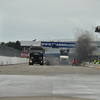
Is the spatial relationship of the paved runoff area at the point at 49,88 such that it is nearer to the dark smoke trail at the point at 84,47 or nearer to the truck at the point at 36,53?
the truck at the point at 36,53

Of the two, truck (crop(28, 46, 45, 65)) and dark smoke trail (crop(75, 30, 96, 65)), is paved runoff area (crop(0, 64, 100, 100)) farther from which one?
dark smoke trail (crop(75, 30, 96, 65))

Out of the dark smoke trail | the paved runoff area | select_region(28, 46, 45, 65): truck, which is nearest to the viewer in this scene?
the paved runoff area

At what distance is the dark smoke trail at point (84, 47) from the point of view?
5403cm

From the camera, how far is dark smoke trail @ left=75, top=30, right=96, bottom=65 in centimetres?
5403

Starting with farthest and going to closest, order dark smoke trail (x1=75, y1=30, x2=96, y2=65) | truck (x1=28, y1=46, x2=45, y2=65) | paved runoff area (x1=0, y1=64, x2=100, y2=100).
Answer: dark smoke trail (x1=75, y1=30, x2=96, y2=65)
truck (x1=28, y1=46, x2=45, y2=65)
paved runoff area (x1=0, y1=64, x2=100, y2=100)

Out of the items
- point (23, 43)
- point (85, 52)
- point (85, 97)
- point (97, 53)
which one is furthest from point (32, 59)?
point (97, 53)

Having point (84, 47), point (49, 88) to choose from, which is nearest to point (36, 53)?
point (84, 47)

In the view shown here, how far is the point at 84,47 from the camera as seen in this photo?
181 ft

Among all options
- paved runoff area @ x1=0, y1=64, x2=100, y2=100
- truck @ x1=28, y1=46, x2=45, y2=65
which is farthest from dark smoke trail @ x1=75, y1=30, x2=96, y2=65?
paved runoff area @ x1=0, y1=64, x2=100, y2=100

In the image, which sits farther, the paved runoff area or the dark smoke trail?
the dark smoke trail

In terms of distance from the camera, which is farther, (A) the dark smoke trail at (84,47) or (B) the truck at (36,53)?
(A) the dark smoke trail at (84,47)

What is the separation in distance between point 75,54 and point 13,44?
131277 millimetres

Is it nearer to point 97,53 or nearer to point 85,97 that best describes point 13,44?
point 97,53

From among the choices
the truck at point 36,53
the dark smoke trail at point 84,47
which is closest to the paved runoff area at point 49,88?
the truck at point 36,53
